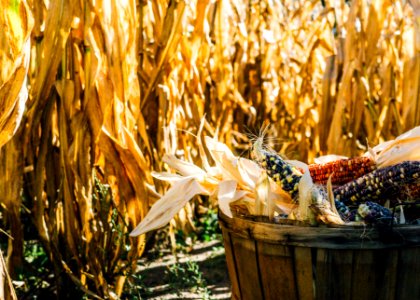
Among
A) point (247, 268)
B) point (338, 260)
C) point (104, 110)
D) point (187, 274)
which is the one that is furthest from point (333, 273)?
point (187, 274)

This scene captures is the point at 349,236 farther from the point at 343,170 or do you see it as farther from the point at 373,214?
the point at 343,170

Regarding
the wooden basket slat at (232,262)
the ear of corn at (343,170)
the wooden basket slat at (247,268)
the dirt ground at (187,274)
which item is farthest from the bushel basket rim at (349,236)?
the dirt ground at (187,274)

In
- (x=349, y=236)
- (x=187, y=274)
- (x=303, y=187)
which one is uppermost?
(x=303, y=187)

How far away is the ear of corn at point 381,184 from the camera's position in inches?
61.9

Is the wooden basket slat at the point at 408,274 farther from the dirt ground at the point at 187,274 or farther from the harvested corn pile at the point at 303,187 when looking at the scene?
the dirt ground at the point at 187,274

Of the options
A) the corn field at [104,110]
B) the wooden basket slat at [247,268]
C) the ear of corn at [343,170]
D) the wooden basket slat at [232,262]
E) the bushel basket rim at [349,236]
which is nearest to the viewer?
the bushel basket rim at [349,236]

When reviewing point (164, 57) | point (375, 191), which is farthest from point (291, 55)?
point (375, 191)

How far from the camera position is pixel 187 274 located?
281cm

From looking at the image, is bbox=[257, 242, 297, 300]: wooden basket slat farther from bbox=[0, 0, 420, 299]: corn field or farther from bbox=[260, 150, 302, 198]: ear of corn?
bbox=[0, 0, 420, 299]: corn field

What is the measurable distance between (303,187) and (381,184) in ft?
0.89

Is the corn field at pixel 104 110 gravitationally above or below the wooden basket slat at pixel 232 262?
above

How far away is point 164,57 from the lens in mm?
2404

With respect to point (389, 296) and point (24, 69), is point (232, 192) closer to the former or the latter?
point (389, 296)

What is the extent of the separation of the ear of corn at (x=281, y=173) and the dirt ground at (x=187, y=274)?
967 millimetres
